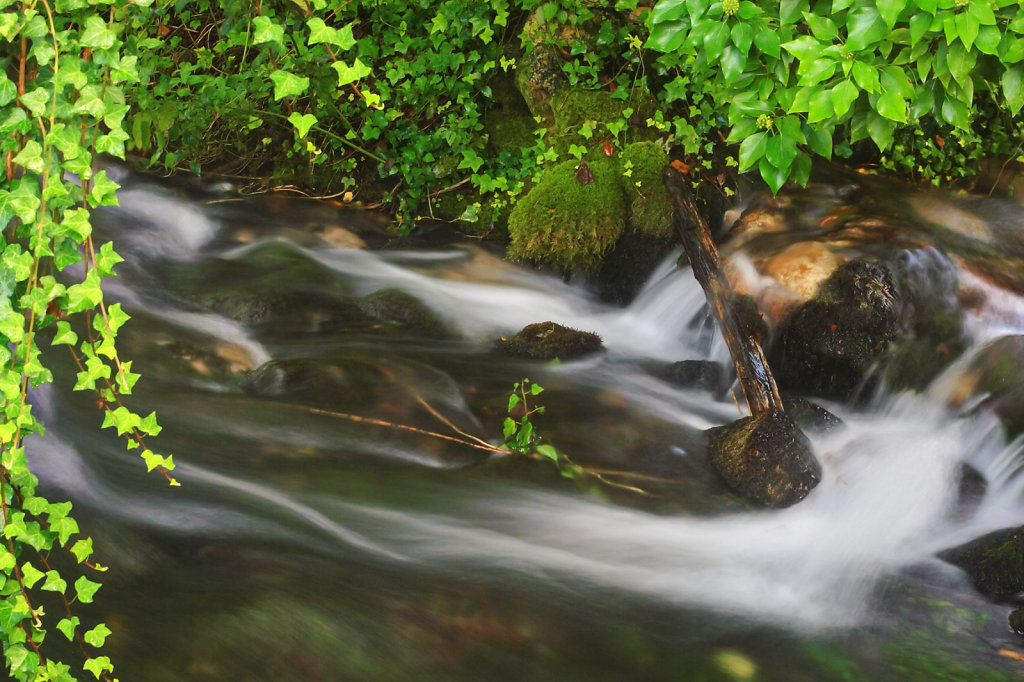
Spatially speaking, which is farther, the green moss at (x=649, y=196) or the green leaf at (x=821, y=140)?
the green moss at (x=649, y=196)

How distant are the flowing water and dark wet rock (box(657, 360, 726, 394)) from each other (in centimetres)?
7

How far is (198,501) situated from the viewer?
10.0 ft

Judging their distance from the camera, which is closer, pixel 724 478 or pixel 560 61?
pixel 724 478

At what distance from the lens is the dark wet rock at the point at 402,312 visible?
13.9 feet

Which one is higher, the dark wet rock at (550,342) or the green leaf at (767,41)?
the green leaf at (767,41)

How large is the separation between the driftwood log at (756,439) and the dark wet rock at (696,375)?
0.12 meters

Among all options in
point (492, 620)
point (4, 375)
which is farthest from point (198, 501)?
point (4, 375)

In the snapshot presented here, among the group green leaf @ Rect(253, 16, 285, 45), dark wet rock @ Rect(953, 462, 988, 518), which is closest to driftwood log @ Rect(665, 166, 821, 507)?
dark wet rock @ Rect(953, 462, 988, 518)

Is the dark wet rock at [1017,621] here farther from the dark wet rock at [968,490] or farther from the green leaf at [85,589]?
the green leaf at [85,589]

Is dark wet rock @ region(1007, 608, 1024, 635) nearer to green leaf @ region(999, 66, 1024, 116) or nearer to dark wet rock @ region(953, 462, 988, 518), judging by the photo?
dark wet rock @ region(953, 462, 988, 518)

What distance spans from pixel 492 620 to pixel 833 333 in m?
2.05

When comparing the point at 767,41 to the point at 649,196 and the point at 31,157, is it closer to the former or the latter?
the point at 31,157

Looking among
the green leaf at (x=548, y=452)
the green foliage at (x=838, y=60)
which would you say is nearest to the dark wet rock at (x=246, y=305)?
the green leaf at (x=548, y=452)

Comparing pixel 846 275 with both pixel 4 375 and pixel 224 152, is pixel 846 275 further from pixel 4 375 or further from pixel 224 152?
pixel 224 152
